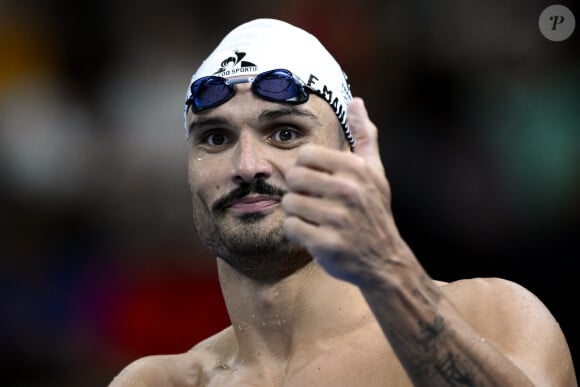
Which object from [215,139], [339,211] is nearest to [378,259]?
[339,211]

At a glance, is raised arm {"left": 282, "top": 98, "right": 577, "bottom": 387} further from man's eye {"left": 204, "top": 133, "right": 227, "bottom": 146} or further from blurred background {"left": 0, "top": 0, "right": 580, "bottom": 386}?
blurred background {"left": 0, "top": 0, "right": 580, "bottom": 386}

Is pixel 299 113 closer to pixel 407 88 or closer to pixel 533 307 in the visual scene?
pixel 533 307

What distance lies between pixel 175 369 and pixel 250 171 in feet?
2.07

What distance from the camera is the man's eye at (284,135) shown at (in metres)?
2.21

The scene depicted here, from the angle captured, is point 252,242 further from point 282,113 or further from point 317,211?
point 317,211

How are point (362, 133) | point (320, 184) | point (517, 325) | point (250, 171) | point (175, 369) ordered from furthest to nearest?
point (175, 369) < point (250, 171) < point (517, 325) < point (362, 133) < point (320, 184)

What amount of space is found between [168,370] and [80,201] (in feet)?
5.05

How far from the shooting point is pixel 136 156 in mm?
3822

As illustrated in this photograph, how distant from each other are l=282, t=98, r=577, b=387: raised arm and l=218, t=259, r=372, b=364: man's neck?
22.8 inches

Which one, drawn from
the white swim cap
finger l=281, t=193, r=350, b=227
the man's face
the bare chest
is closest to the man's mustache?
the man's face

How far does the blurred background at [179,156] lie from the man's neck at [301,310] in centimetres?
119

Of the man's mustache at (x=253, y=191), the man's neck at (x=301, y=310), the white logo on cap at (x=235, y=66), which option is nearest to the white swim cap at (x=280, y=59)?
the white logo on cap at (x=235, y=66)

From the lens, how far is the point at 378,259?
5.13 ft

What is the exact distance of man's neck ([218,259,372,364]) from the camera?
88.1 inches
